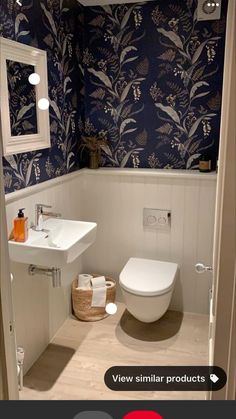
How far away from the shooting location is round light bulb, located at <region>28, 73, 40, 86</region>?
7.54 feet

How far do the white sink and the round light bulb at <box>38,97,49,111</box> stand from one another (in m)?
0.73

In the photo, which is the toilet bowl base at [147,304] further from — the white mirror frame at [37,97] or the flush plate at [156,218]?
the white mirror frame at [37,97]

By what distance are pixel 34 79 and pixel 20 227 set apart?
0.94 meters

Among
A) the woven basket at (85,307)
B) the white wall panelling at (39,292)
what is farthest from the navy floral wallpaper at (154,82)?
the woven basket at (85,307)

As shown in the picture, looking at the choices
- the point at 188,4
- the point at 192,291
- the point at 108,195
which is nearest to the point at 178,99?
the point at 188,4

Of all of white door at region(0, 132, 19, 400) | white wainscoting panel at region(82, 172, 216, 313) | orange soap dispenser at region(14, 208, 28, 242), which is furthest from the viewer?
white wainscoting panel at region(82, 172, 216, 313)

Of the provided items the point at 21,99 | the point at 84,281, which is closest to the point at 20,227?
the point at 21,99

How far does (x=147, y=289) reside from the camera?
242 centimetres

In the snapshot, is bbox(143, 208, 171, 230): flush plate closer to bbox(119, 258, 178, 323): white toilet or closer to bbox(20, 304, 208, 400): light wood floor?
bbox(119, 258, 178, 323): white toilet

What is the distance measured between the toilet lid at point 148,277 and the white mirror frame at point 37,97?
1056 mm

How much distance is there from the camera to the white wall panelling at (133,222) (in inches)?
107

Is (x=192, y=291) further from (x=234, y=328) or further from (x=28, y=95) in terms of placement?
(x=234, y=328)

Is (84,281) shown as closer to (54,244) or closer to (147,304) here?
(147,304)

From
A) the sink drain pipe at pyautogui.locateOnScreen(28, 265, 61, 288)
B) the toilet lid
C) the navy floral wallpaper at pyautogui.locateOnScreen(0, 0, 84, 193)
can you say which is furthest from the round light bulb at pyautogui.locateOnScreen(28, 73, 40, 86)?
the toilet lid
